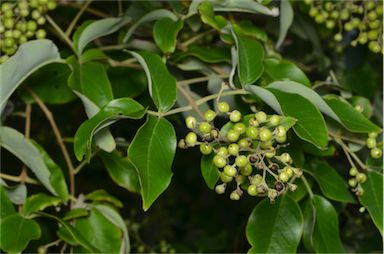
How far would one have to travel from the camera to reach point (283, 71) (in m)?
1.35

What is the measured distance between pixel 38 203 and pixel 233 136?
0.43 metres

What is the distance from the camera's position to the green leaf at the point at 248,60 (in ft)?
3.85

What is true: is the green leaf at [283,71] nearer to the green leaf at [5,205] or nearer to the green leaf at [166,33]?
the green leaf at [166,33]

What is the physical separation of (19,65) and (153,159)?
0.30 meters

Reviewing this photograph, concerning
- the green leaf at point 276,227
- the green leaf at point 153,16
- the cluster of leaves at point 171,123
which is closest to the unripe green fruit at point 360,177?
the cluster of leaves at point 171,123

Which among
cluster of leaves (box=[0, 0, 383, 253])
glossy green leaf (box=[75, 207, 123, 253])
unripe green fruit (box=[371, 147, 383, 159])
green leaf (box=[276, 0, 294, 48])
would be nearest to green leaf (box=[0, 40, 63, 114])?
cluster of leaves (box=[0, 0, 383, 253])

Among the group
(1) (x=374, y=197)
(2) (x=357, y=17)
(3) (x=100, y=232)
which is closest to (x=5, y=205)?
(3) (x=100, y=232)

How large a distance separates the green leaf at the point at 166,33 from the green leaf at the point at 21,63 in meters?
0.19

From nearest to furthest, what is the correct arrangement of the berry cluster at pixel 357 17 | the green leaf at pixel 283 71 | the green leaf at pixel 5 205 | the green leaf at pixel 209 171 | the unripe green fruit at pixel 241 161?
the unripe green fruit at pixel 241 161 → the green leaf at pixel 209 171 → the green leaf at pixel 5 205 → the green leaf at pixel 283 71 → the berry cluster at pixel 357 17

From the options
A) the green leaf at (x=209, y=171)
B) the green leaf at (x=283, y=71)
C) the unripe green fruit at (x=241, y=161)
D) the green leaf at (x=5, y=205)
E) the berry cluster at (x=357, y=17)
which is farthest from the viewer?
the berry cluster at (x=357, y=17)

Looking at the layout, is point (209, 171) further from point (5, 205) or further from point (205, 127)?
point (5, 205)

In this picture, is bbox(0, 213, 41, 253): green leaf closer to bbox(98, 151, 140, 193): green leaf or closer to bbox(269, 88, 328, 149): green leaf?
bbox(98, 151, 140, 193): green leaf

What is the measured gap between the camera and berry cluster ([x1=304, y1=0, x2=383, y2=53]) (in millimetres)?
1441

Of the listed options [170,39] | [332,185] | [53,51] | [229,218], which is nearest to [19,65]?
[53,51]
